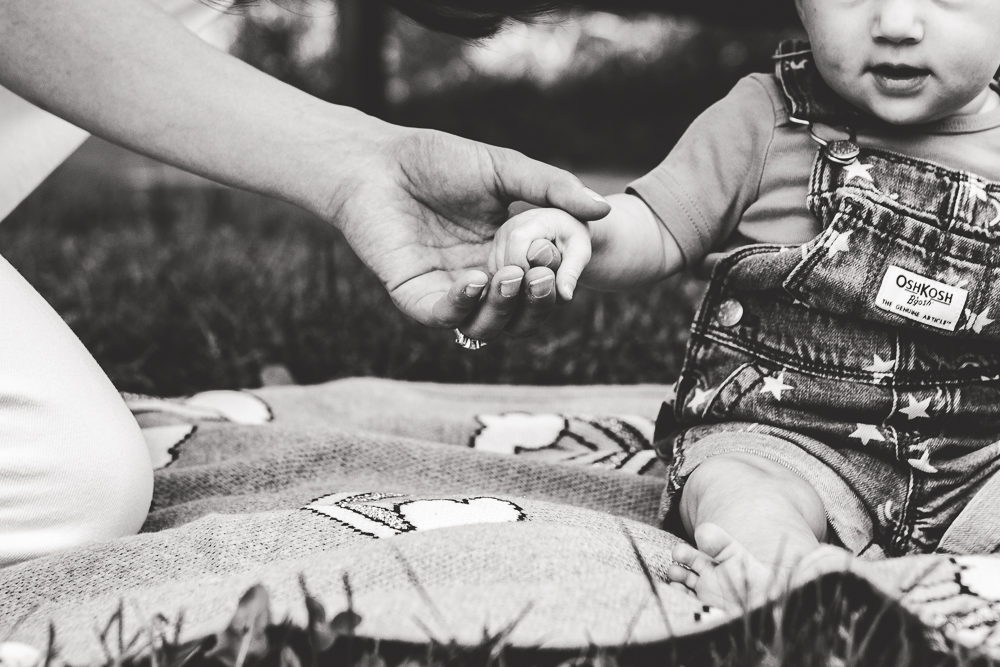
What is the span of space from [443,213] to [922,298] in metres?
0.62

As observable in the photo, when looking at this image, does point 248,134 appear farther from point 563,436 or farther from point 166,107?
point 563,436

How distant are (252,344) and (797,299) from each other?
1301 millimetres

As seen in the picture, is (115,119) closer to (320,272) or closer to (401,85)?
(320,272)

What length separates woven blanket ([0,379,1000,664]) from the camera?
3.05ft

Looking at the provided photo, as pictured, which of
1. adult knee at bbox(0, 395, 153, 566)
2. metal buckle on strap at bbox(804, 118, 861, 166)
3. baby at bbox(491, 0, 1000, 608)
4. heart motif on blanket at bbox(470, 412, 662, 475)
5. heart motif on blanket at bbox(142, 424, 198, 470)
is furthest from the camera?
heart motif on blanket at bbox(470, 412, 662, 475)

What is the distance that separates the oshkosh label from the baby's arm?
281mm

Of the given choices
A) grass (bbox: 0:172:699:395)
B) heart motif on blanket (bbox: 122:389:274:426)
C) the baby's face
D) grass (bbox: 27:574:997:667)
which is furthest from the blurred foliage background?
grass (bbox: 27:574:997:667)

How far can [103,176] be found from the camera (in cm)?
507

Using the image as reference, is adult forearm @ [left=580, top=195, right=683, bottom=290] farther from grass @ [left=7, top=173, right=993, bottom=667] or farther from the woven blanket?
grass @ [left=7, top=173, right=993, bottom=667]

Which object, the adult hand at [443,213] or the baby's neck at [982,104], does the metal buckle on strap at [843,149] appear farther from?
the adult hand at [443,213]

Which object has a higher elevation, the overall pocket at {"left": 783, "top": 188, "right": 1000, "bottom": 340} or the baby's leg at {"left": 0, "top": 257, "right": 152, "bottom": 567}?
the overall pocket at {"left": 783, "top": 188, "right": 1000, "bottom": 340}

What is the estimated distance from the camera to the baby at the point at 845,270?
4.24ft

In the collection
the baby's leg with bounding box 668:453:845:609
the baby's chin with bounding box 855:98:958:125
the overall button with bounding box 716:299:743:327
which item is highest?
the baby's chin with bounding box 855:98:958:125

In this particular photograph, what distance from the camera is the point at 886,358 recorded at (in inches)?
53.6
